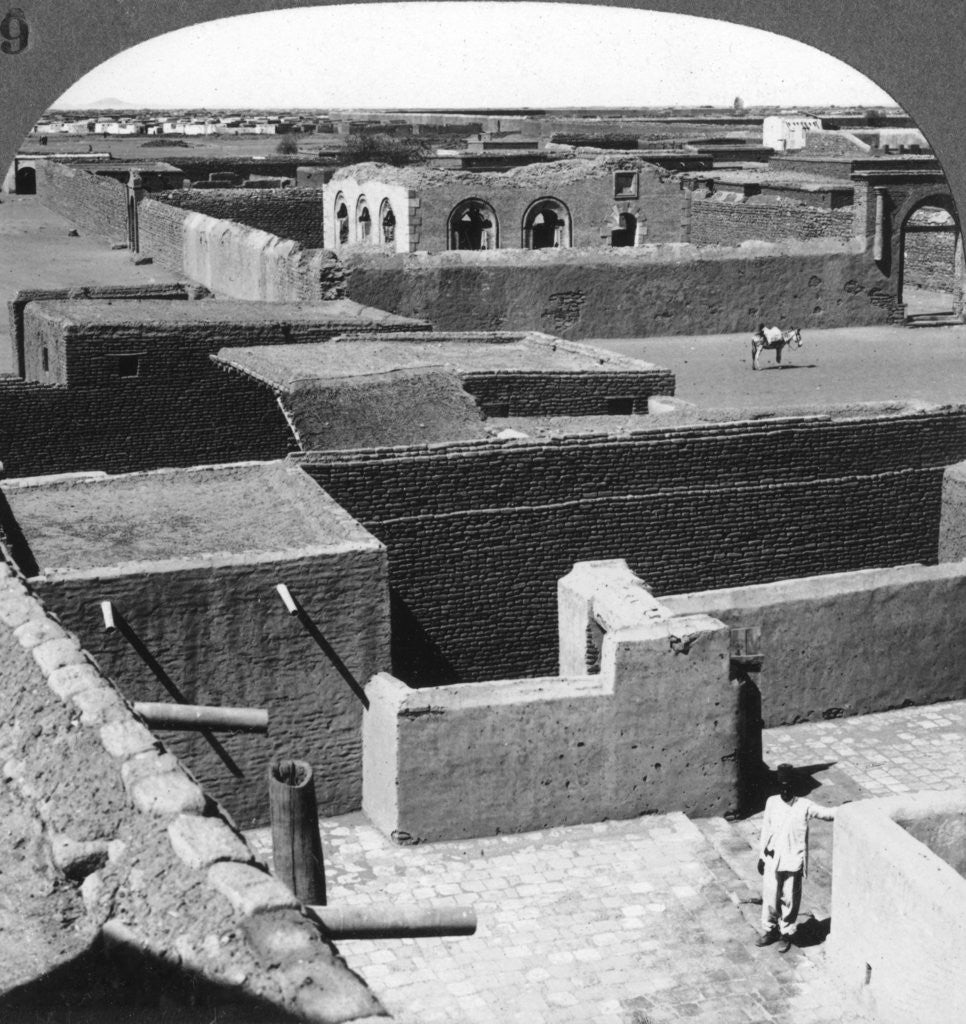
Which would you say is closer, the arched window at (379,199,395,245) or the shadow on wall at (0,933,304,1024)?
the shadow on wall at (0,933,304,1024)

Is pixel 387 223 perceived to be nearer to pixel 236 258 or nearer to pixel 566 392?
pixel 236 258

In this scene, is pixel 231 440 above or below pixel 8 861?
below

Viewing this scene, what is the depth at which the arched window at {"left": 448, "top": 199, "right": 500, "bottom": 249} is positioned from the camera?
29.8 m

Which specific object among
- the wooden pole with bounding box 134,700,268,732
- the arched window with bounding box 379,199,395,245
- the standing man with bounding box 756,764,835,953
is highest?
the wooden pole with bounding box 134,700,268,732

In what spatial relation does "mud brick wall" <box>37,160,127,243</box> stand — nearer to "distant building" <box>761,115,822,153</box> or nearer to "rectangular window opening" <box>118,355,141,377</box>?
"rectangular window opening" <box>118,355,141,377</box>

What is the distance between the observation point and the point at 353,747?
10891 millimetres

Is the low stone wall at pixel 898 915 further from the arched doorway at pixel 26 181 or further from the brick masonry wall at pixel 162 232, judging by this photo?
the arched doorway at pixel 26 181

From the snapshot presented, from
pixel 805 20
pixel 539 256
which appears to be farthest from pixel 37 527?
pixel 539 256

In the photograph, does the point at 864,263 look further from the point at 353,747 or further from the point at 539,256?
the point at 353,747

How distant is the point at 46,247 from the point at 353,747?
22.3 metres

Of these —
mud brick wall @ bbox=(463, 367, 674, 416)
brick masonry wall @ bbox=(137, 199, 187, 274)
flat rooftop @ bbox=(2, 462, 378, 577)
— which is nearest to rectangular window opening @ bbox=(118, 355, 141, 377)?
mud brick wall @ bbox=(463, 367, 674, 416)

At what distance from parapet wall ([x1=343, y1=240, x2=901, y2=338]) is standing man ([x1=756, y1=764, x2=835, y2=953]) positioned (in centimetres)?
1364

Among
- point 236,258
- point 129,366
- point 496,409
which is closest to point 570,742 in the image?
point 496,409

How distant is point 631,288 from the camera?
23.8m
